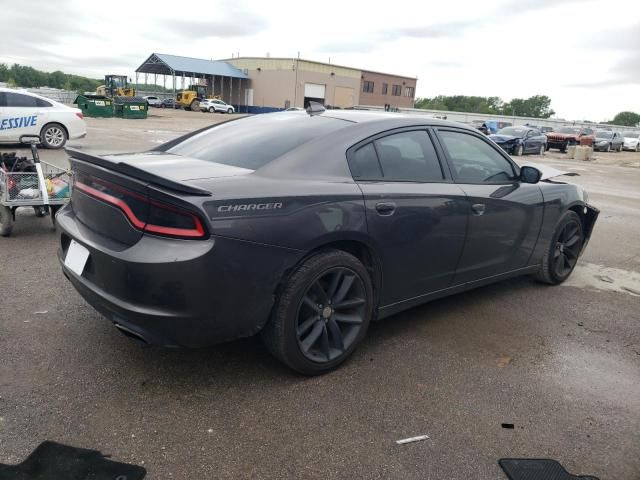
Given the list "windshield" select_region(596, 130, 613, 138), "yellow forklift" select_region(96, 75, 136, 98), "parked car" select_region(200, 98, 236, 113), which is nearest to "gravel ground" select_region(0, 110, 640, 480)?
"windshield" select_region(596, 130, 613, 138)

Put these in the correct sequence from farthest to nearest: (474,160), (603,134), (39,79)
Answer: (39,79), (603,134), (474,160)

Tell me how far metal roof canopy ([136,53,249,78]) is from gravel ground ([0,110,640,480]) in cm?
6228

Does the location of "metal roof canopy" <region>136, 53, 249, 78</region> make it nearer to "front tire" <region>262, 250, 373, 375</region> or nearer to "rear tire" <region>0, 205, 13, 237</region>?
"rear tire" <region>0, 205, 13, 237</region>

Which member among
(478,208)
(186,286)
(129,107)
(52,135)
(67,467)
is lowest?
(67,467)

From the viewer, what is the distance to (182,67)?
6203cm

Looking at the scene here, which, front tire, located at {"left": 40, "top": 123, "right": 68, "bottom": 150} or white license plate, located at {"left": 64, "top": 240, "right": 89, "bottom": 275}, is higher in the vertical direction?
white license plate, located at {"left": 64, "top": 240, "right": 89, "bottom": 275}

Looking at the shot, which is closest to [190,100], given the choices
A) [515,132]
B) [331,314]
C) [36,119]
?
[515,132]

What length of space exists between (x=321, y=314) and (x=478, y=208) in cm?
154

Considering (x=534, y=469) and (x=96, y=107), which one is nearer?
(x=534, y=469)

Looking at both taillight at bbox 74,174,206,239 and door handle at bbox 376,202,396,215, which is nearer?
taillight at bbox 74,174,206,239

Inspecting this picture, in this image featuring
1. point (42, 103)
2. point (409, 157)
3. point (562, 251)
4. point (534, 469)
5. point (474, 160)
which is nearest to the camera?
point (534, 469)

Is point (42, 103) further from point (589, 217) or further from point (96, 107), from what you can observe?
point (96, 107)

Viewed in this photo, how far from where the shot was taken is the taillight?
251cm

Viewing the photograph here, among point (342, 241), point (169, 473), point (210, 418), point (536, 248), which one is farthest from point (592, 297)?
point (169, 473)
